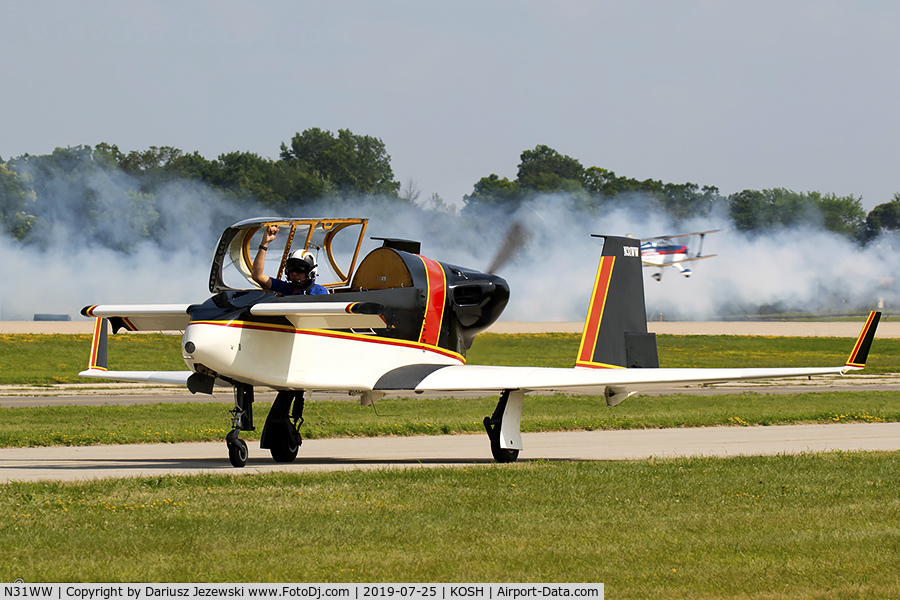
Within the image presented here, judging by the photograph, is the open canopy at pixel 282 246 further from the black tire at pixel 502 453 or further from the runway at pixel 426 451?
the black tire at pixel 502 453

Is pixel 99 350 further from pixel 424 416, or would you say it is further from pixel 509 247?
pixel 424 416

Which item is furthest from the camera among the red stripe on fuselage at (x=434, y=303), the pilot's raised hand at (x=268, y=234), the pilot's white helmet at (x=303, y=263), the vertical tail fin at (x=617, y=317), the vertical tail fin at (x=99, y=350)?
the vertical tail fin at (x=617, y=317)

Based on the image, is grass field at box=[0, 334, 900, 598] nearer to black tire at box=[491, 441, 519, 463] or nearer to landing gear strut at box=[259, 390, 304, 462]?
black tire at box=[491, 441, 519, 463]

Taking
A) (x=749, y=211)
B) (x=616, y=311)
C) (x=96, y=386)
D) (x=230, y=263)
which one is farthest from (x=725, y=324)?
(x=230, y=263)

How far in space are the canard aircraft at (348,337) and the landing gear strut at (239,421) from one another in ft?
0.05

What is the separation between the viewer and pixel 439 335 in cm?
1489

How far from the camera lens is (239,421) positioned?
13.1 meters

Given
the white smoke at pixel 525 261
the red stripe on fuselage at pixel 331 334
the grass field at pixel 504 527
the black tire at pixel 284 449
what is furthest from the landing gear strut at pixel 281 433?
the white smoke at pixel 525 261

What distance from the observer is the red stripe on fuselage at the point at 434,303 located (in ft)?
47.8

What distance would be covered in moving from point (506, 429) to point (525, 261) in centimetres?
5091

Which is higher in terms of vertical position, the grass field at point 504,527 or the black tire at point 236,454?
the grass field at point 504,527

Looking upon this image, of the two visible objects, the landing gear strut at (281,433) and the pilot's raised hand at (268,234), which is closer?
the pilot's raised hand at (268,234)

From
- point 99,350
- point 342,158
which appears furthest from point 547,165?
point 99,350

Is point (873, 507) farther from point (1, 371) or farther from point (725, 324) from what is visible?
point (725, 324)
